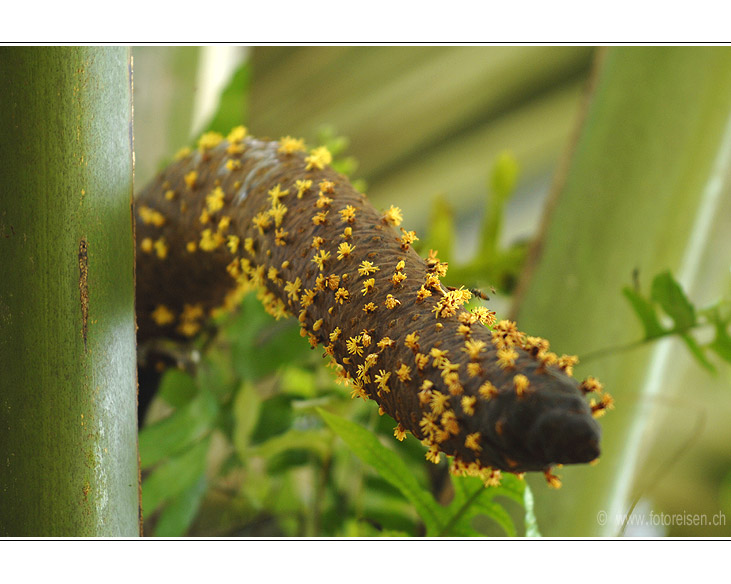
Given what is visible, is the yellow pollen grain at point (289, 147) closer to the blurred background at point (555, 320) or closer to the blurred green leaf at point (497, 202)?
the blurred background at point (555, 320)

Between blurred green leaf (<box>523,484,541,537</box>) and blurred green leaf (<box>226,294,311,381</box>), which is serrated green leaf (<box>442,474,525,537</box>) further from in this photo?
blurred green leaf (<box>226,294,311,381</box>)

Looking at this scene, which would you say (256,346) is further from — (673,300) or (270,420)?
(673,300)

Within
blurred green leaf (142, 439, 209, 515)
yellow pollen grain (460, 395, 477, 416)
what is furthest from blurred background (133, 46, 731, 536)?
yellow pollen grain (460, 395, 477, 416)

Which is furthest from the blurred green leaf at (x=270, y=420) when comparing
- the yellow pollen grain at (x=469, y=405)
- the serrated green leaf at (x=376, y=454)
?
the yellow pollen grain at (x=469, y=405)

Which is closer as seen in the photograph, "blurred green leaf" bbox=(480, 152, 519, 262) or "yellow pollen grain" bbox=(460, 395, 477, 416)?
"yellow pollen grain" bbox=(460, 395, 477, 416)

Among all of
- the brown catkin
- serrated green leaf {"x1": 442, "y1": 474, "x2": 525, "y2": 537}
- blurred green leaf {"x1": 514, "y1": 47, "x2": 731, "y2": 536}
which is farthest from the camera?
blurred green leaf {"x1": 514, "y1": 47, "x2": 731, "y2": 536}

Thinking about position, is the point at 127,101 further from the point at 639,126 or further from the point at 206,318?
the point at 639,126
